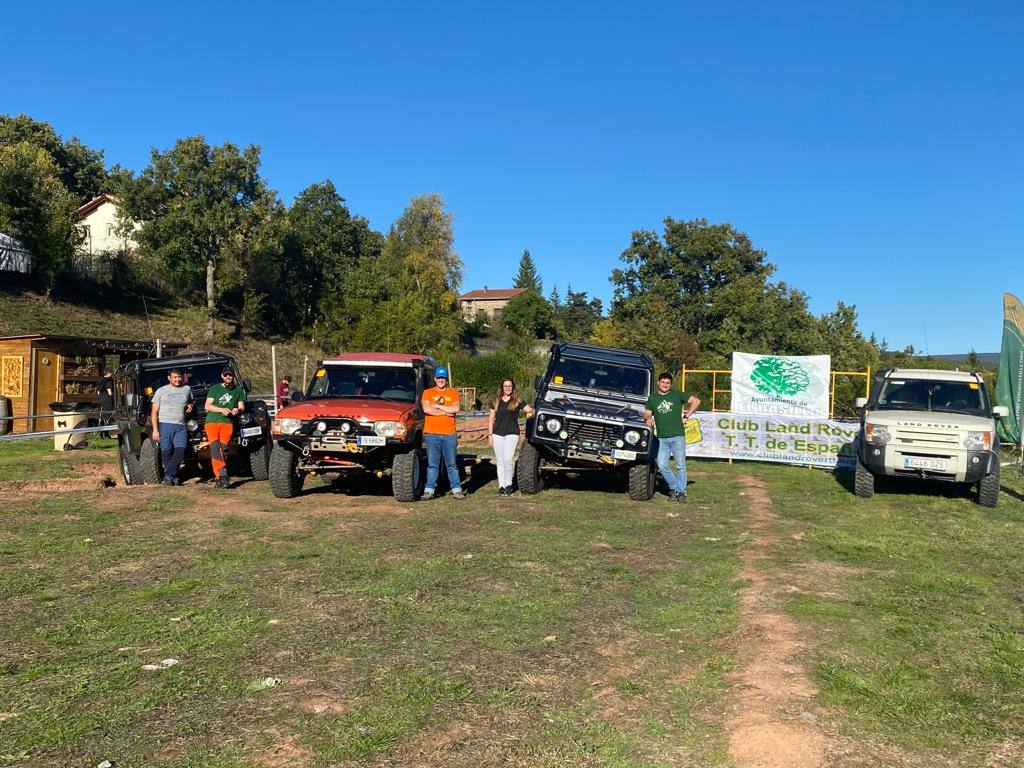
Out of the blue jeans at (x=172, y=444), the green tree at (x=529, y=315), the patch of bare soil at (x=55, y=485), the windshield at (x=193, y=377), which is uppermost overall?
the green tree at (x=529, y=315)

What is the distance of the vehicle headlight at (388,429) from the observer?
1050cm

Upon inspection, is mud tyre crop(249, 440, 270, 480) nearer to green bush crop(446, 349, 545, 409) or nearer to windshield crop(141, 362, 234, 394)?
windshield crop(141, 362, 234, 394)

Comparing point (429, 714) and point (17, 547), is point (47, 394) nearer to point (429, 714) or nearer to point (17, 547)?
point (17, 547)

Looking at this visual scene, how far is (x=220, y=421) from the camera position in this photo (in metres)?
11.8

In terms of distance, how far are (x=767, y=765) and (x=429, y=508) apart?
730 centimetres

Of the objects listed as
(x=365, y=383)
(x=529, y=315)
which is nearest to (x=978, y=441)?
(x=365, y=383)

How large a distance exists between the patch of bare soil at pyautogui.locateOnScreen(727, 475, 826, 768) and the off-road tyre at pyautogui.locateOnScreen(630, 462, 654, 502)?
485 cm

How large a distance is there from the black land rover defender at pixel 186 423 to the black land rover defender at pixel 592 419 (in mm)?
4269

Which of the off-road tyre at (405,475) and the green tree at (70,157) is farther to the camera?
the green tree at (70,157)

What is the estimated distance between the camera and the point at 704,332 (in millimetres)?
63250

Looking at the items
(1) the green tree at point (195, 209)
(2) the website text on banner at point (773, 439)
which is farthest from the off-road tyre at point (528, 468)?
(1) the green tree at point (195, 209)

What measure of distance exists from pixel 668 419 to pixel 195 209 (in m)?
42.9

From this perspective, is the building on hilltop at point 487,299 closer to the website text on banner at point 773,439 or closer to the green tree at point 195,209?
the green tree at point 195,209

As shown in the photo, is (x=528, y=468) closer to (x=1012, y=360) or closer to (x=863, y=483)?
(x=863, y=483)
